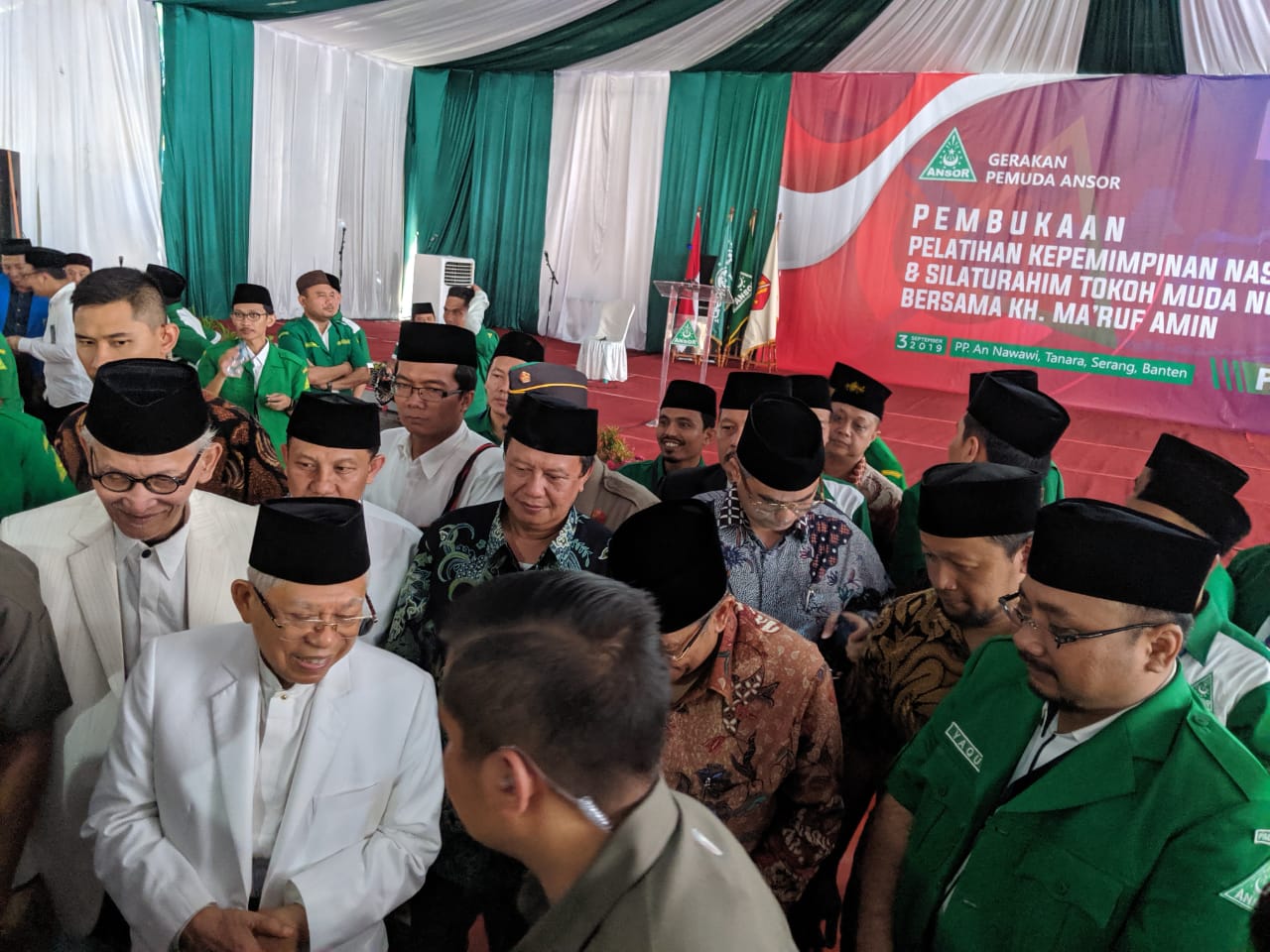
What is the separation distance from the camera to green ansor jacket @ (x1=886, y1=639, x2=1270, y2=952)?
120cm

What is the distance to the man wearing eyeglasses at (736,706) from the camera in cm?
165

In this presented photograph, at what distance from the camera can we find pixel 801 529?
7.48ft

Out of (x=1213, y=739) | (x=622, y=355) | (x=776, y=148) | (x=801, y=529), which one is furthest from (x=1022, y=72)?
(x=1213, y=739)

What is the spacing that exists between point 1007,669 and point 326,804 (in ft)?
3.99

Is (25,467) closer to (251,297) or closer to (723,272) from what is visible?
(251,297)

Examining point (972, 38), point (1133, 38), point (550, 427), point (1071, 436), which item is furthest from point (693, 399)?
point (1133, 38)

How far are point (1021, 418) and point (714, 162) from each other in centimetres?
1072

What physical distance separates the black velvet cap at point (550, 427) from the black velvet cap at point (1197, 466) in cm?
135

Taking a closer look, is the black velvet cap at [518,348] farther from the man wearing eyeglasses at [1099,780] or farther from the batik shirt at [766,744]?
the man wearing eyeglasses at [1099,780]

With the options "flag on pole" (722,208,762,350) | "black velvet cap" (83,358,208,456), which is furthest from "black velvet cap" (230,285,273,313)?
"flag on pole" (722,208,762,350)

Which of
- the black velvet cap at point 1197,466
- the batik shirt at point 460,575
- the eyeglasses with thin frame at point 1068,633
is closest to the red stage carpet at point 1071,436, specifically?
the black velvet cap at point 1197,466

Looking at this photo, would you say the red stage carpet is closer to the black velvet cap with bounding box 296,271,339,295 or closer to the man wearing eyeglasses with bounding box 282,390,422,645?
the black velvet cap with bounding box 296,271,339,295

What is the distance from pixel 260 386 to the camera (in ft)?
13.8

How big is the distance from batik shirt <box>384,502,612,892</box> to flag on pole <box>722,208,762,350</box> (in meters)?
10.1
